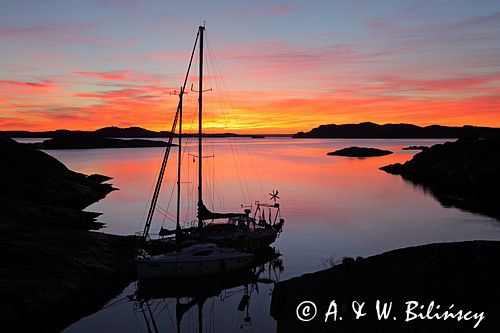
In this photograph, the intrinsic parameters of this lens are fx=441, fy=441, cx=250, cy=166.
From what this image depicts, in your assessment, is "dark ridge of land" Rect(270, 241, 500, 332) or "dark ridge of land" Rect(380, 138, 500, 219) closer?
"dark ridge of land" Rect(270, 241, 500, 332)

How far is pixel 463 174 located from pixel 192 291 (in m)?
66.4

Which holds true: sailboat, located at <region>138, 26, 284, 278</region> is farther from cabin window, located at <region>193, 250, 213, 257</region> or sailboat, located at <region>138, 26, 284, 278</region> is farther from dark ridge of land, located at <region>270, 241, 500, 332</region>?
dark ridge of land, located at <region>270, 241, 500, 332</region>

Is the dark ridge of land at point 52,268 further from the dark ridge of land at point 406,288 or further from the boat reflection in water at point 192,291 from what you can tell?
the dark ridge of land at point 406,288

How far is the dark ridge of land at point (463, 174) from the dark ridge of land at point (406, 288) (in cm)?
3964

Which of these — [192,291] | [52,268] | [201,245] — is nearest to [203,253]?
[201,245]

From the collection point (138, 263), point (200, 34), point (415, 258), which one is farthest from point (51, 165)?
point (415, 258)

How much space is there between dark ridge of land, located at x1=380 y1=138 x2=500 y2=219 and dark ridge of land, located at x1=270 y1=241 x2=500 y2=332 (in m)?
39.6

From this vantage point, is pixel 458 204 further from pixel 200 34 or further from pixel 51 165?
pixel 51 165

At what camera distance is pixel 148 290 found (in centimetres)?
2791

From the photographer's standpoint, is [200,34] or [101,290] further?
[200,34]

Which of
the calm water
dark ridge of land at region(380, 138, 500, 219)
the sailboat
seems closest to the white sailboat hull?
the sailboat

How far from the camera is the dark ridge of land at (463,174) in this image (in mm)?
63950

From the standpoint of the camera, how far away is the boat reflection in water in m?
24.8

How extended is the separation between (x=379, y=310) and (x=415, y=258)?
5316mm
